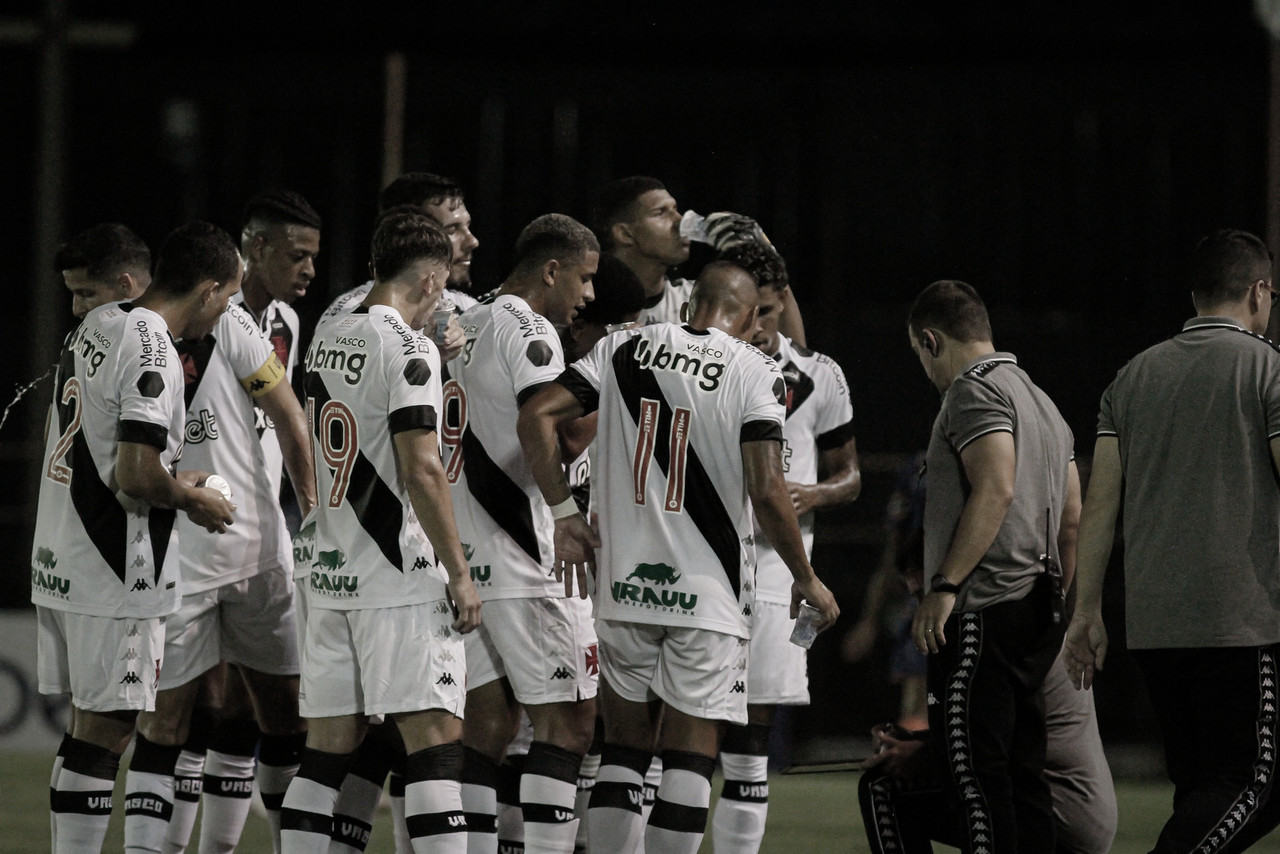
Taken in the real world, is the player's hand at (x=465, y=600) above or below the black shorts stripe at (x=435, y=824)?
above

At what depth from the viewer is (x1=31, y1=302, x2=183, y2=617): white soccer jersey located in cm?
507

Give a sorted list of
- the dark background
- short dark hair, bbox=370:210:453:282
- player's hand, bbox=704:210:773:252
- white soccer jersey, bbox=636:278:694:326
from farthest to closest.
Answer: the dark background, white soccer jersey, bbox=636:278:694:326, player's hand, bbox=704:210:773:252, short dark hair, bbox=370:210:453:282

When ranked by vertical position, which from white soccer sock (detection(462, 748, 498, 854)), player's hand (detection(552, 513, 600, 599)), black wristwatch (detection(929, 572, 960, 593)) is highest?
player's hand (detection(552, 513, 600, 599))

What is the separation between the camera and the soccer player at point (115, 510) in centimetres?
507

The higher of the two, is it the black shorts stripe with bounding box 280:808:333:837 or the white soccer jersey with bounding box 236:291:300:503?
the white soccer jersey with bounding box 236:291:300:503

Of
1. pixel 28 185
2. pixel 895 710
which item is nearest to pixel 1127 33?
pixel 895 710

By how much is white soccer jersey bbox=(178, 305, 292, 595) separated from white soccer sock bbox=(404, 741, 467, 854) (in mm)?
1272

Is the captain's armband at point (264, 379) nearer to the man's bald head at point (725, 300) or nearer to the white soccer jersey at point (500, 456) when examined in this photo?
the white soccer jersey at point (500, 456)

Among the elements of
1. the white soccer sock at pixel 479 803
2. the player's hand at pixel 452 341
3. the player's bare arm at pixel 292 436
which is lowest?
the white soccer sock at pixel 479 803

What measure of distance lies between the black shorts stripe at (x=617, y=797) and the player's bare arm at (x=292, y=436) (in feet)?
4.87

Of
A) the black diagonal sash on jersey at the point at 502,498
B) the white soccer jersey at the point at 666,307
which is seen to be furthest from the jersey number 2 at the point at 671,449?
the white soccer jersey at the point at 666,307

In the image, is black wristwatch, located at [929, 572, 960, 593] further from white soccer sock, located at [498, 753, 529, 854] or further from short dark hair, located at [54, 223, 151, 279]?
short dark hair, located at [54, 223, 151, 279]

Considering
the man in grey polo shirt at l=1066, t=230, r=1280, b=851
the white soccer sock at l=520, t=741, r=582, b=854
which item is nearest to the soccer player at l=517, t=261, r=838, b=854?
the white soccer sock at l=520, t=741, r=582, b=854

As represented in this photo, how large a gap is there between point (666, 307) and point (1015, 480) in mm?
2092
